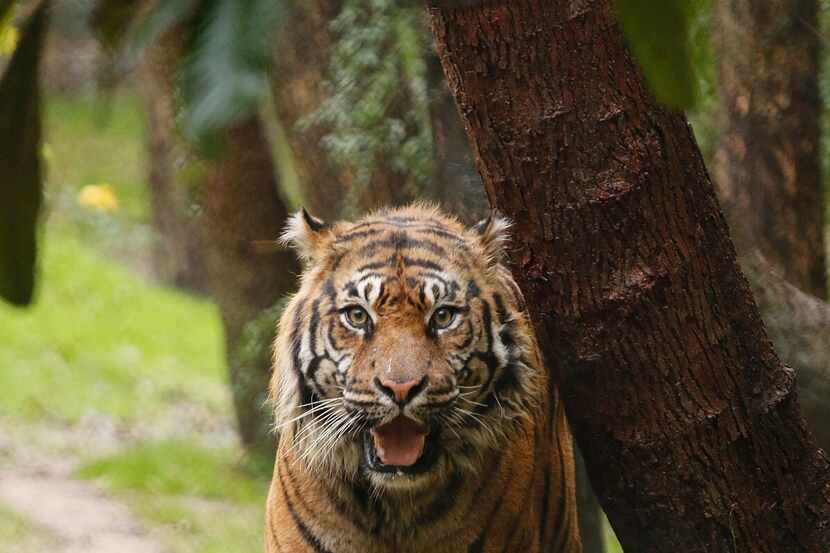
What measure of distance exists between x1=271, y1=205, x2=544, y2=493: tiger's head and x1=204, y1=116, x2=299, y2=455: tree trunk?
10.7 feet

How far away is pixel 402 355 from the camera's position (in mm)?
3623

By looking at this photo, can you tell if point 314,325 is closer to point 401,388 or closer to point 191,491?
point 401,388

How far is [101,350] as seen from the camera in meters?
11.4

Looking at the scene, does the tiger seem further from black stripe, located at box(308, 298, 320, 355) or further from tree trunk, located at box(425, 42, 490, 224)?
tree trunk, located at box(425, 42, 490, 224)

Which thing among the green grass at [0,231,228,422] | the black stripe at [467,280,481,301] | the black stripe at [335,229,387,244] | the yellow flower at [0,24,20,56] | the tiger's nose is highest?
the green grass at [0,231,228,422]

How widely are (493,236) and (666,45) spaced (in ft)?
9.88

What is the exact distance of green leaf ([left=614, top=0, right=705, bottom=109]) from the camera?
805mm

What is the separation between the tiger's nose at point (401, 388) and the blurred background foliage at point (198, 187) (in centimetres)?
73

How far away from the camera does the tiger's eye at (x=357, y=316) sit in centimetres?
381

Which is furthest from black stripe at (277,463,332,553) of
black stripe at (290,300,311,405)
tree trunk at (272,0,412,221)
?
tree trunk at (272,0,412,221)

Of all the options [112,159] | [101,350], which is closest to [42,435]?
[101,350]

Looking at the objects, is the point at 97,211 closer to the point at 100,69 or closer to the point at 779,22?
the point at 779,22

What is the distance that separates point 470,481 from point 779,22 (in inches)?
131

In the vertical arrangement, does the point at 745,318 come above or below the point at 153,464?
below
